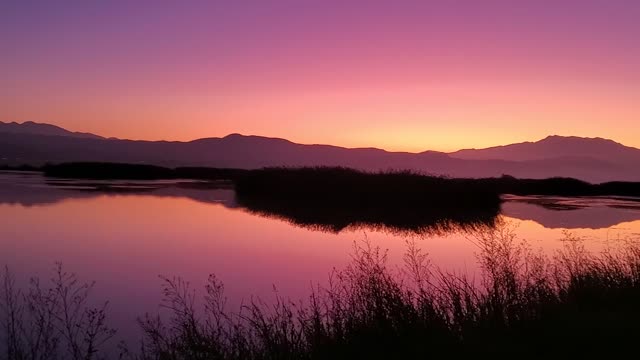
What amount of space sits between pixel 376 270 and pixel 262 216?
879 inches

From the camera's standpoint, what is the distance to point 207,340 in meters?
7.29

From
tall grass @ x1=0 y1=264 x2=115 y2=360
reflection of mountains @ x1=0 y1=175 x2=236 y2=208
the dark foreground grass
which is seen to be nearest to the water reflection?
reflection of mountains @ x1=0 y1=175 x2=236 y2=208

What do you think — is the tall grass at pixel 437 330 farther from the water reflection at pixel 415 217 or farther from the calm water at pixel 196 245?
the water reflection at pixel 415 217

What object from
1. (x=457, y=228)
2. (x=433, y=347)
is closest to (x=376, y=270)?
(x=433, y=347)

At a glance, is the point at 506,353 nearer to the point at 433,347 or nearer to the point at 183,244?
the point at 433,347

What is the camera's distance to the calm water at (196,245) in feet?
45.9

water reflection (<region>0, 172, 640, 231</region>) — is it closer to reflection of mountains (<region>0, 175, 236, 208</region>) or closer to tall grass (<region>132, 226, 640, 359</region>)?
reflection of mountains (<region>0, 175, 236, 208</region>)

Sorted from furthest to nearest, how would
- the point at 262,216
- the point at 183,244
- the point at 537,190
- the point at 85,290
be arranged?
the point at 537,190 < the point at 262,216 < the point at 183,244 < the point at 85,290

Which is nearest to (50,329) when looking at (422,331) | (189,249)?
(422,331)

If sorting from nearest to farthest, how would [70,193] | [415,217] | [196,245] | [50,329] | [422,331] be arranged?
[422,331] < [50,329] < [196,245] < [415,217] < [70,193]

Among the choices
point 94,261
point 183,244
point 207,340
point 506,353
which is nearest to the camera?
point 506,353

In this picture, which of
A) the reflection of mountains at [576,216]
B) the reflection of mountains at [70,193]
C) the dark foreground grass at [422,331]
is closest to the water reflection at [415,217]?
the reflection of mountains at [576,216]

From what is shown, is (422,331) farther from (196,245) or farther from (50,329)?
(196,245)

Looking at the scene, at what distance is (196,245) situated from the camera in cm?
2084
